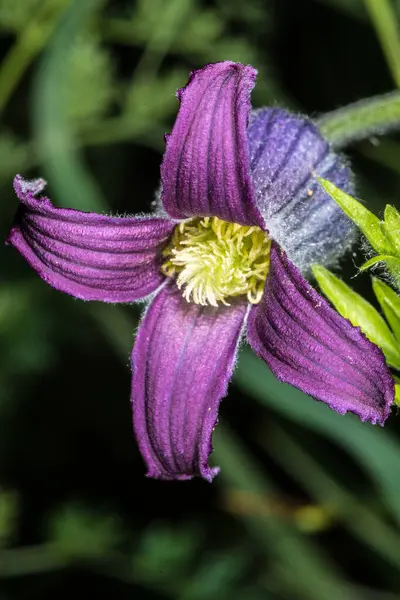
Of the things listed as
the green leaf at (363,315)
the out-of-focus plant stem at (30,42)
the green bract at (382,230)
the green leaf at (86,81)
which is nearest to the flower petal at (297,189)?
the green leaf at (363,315)

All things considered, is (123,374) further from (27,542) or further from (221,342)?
(221,342)

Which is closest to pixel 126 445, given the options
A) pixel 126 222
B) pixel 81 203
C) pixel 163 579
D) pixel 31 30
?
pixel 163 579

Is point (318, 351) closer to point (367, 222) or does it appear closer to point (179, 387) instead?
point (367, 222)

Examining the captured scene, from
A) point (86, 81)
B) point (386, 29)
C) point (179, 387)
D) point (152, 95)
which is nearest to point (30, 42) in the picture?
point (86, 81)

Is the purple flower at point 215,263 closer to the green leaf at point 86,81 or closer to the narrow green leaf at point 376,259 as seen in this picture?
the narrow green leaf at point 376,259

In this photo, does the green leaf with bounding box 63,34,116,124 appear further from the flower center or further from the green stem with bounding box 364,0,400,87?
the flower center
